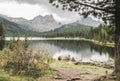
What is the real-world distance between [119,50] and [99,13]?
10.0 feet

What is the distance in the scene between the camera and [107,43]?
488ft

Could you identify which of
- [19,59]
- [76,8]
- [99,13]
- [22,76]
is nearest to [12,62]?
[19,59]

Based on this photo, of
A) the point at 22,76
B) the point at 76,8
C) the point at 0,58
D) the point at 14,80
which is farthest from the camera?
the point at 0,58

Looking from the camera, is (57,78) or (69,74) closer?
(57,78)

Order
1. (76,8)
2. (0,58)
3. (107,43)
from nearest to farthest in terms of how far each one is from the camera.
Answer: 1. (76,8)
2. (0,58)
3. (107,43)

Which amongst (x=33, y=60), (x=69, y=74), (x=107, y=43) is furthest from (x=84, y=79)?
(x=107, y=43)

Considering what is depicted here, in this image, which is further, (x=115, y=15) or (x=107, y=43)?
(x=107, y=43)

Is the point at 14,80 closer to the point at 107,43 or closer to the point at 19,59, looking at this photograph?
the point at 19,59

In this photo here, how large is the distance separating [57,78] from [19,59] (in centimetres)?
292

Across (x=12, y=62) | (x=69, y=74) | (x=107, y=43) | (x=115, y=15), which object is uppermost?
(x=115, y=15)

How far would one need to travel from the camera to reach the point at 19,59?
18953mm

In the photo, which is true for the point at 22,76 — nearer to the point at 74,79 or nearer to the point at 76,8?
the point at 74,79

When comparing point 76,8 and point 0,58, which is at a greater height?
point 76,8

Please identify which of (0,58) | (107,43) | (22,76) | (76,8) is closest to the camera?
(22,76)
